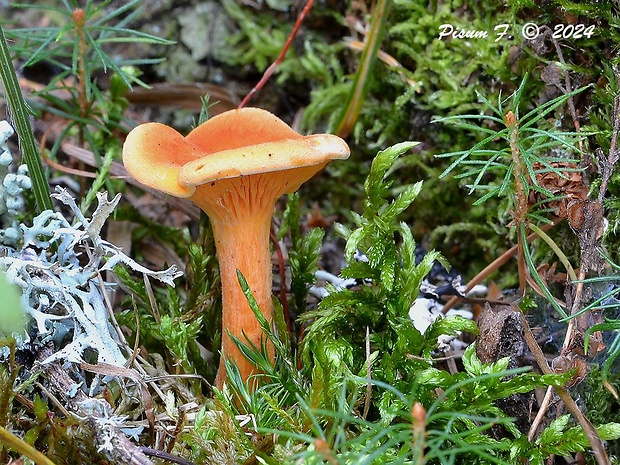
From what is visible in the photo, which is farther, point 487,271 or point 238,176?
point 487,271

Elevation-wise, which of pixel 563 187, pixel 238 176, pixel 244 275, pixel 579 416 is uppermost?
pixel 238 176

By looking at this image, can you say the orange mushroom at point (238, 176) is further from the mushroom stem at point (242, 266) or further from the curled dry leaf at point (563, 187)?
the curled dry leaf at point (563, 187)

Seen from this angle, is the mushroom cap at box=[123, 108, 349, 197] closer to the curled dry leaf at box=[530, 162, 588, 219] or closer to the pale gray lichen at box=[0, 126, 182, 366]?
the pale gray lichen at box=[0, 126, 182, 366]

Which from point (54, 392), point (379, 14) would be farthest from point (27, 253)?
point (379, 14)

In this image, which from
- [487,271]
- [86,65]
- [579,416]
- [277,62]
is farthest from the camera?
[277,62]

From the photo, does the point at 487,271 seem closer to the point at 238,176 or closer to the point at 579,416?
the point at 579,416

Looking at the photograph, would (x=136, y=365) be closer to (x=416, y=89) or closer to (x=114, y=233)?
(x=114, y=233)

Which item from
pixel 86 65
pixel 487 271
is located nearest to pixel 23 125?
pixel 86 65
